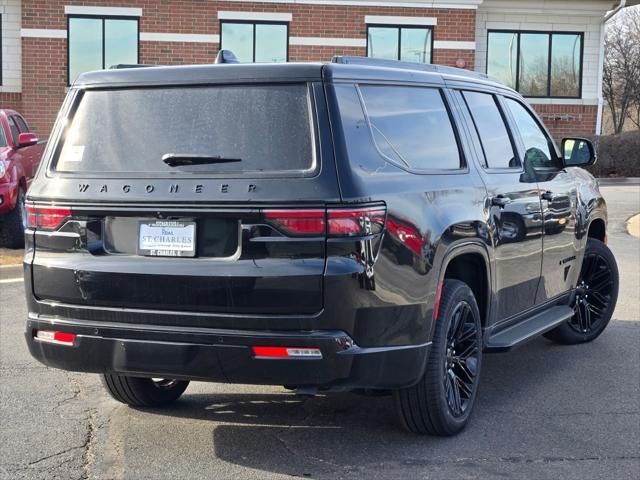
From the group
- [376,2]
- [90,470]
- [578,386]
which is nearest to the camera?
[90,470]

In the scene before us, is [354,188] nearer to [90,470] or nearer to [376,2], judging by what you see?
[90,470]

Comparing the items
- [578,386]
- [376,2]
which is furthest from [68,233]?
[376,2]

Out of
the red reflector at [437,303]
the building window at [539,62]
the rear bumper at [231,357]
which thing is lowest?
the rear bumper at [231,357]

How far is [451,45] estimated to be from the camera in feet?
90.8

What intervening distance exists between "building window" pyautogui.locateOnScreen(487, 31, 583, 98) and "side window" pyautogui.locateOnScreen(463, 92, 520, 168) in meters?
23.5

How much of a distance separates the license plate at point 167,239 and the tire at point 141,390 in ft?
4.03

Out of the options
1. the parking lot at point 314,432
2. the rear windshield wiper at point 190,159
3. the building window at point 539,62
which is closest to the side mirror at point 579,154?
the parking lot at point 314,432

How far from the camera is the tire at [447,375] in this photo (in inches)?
203

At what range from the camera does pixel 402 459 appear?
5051 millimetres

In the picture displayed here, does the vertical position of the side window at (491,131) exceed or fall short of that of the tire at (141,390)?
it exceeds it

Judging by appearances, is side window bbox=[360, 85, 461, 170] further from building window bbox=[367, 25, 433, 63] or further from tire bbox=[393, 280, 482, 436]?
building window bbox=[367, 25, 433, 63]

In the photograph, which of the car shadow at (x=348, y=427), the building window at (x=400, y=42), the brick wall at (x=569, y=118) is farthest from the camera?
the brick wall at (x=569, y=118)

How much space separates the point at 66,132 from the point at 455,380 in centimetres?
240

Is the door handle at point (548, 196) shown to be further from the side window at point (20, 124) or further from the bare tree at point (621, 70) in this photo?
the bare tree at point (621, 70)
